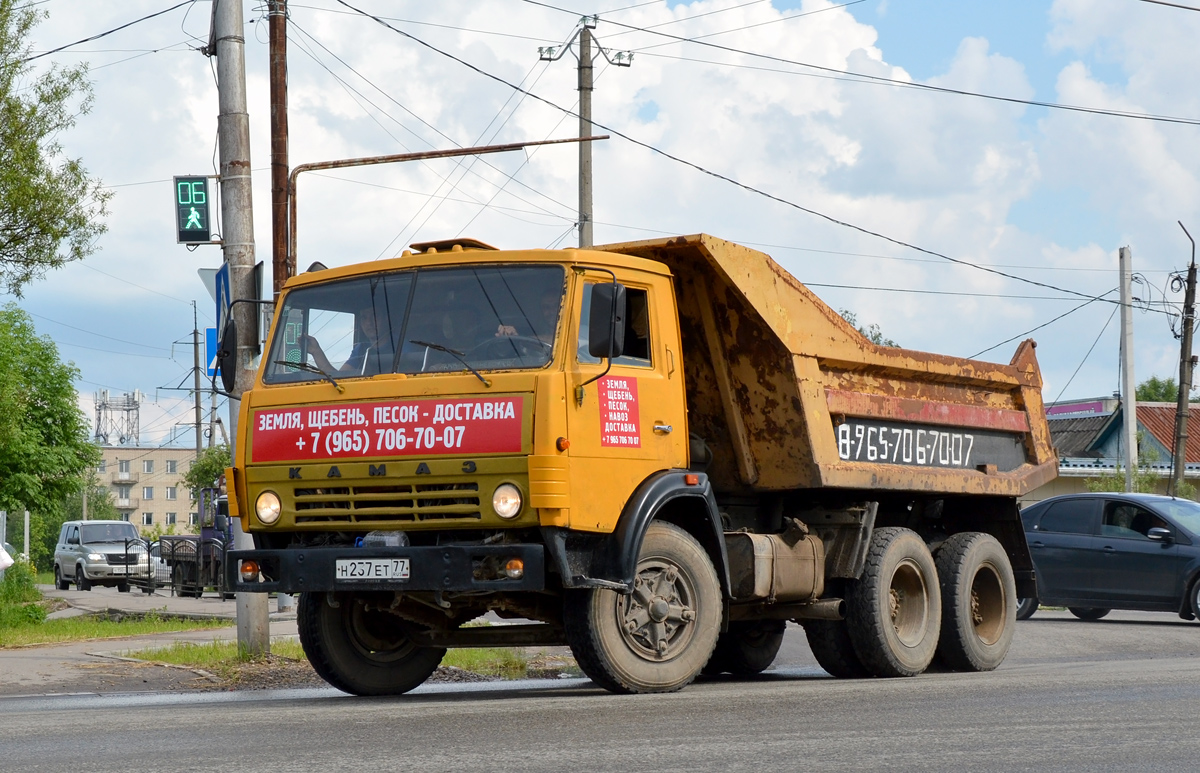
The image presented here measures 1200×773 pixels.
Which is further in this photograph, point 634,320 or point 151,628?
point 151,628

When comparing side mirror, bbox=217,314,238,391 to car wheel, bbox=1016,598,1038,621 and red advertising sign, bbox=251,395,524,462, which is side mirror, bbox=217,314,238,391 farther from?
car wheel, bbox=1016,598,1038,621

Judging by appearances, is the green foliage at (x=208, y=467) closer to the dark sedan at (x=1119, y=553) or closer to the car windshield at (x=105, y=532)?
the car windshield at (x=105, y=532)

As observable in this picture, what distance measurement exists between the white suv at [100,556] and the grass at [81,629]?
50.7ft

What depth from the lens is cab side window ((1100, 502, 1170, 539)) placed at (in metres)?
17.5

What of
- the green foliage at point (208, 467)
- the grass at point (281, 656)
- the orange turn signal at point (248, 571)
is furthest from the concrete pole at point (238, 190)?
the green foliage at point (208, 467)

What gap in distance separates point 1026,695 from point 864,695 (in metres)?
0.88

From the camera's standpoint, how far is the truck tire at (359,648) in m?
9.32

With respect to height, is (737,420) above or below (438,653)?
above

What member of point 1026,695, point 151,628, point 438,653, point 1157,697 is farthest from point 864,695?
point 151,628

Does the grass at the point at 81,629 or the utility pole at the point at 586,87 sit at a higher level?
the utility pole at the point at 586,87

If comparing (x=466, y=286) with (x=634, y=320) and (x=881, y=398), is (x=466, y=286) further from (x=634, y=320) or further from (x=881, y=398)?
(x=881, y=398)

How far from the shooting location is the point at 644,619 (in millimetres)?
8570

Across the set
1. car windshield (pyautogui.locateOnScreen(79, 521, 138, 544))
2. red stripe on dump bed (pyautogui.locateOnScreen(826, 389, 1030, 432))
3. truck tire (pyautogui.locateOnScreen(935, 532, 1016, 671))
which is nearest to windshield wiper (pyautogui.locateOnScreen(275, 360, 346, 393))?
Result: red stripe on dump bed (pyautogui.locateOnScreen(826, 389, 1030, 432))

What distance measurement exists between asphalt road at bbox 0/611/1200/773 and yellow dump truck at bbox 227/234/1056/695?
533 millimetres
